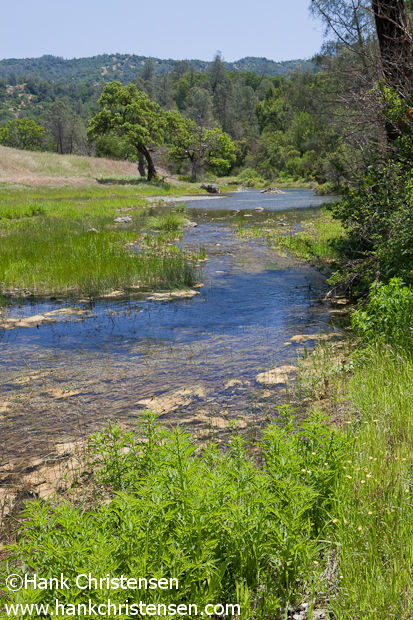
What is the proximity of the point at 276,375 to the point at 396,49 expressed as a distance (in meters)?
7.56

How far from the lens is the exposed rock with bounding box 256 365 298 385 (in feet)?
23.7

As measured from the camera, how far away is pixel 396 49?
10.0m

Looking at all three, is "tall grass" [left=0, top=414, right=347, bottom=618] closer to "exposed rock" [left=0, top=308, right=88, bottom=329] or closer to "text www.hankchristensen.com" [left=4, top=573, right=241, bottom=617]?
"text www.hankchristensen.com" [left=4, top=573, right=241, bottom=617]

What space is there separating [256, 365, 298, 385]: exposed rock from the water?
15cm

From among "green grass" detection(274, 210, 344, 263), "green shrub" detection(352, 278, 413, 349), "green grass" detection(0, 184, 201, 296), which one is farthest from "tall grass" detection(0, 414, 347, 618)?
"green grass" detection(274, 210, 344, 263)

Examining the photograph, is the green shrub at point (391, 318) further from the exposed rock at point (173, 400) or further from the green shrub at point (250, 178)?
the green shrub at point (250, 178)

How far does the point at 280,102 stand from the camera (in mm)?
126062

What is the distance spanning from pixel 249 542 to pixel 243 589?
259mm

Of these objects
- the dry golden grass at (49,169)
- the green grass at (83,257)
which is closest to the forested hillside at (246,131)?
the dry golden grass at (49,169)

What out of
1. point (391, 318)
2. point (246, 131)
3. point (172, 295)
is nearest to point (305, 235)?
point (172, 295)

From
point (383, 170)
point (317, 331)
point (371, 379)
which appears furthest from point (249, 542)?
point (383, 170)

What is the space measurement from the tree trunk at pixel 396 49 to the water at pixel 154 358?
4.91 m

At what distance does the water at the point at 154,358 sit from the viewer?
6.22 metres

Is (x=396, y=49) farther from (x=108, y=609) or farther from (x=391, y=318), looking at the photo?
(x=108, y=609)
